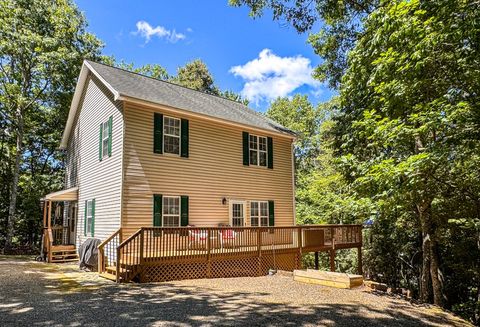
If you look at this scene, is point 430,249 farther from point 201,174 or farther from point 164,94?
point 164,94

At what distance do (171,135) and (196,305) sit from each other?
7045 millimetres

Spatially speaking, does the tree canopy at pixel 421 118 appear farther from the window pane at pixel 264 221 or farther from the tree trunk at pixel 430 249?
the window pane at pixel 264 221

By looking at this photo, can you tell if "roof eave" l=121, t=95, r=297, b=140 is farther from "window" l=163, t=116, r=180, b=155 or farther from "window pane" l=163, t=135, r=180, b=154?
"window pane" l=163, t=135, r=180, b=154

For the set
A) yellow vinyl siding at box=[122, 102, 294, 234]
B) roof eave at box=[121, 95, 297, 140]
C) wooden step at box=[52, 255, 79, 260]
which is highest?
roof eave at box=[121, 95, 297, 140]

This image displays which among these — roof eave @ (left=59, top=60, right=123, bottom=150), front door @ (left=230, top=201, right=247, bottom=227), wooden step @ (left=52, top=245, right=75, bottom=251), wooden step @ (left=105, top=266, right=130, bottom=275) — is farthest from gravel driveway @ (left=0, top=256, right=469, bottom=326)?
roof eave @ (left=59, top=60, right=123, bottom=150)

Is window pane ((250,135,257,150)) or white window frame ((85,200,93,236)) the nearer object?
white window frame ((85,200,93,236))

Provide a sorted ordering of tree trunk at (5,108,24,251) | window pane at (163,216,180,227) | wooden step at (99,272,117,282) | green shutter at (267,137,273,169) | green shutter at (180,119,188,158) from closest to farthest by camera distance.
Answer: wooden step at (99,272,117,282) < window pane at (163,216,180,227) < green shutter at (180,119,188,158) < green shutter at (267,137,273,169) < tree trunk at (5,108,24,251)

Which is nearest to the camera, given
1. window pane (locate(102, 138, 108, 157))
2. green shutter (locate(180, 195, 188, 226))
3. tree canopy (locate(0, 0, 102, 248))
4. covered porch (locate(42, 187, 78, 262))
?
green shutter (locate(180, 195, 188, 226))

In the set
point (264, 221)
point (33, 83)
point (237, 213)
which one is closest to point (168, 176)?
point (237, 213)

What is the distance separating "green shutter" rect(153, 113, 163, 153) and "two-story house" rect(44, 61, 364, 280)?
0.11 feet

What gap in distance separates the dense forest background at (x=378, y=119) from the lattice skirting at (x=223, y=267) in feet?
9.20

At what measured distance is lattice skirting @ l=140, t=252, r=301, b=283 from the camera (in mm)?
8867

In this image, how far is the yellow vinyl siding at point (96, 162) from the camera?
1096 cm

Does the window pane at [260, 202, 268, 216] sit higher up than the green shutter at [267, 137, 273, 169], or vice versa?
the green shutter at [267, 137, 273, 169]
